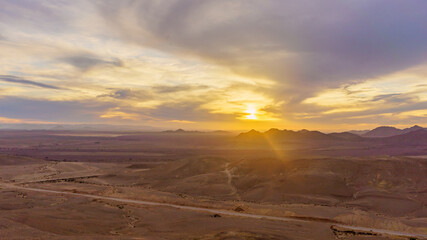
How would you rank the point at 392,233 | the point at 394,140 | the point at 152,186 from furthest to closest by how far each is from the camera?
the point at 394,140, the point at 152,186, the point at 392,233

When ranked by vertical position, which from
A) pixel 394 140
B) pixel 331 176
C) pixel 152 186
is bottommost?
pixel 152 186

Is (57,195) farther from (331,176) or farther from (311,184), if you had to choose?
(331,176)

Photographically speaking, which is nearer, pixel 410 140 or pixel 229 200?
pixel 229 200

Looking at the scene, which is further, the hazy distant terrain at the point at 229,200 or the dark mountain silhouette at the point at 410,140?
the dark mountain silhouette at the point at 410,140

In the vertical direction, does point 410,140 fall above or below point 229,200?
above

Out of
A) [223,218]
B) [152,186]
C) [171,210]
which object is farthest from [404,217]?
[152,186]

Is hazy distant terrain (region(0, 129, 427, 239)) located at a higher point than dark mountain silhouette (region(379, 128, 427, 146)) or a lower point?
lower

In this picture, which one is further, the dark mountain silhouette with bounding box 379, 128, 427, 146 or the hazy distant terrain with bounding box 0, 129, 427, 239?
the dark mountain silhouette with bounding box 379, 128, 427, 146

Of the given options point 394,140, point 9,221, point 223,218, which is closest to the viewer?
point 9,221

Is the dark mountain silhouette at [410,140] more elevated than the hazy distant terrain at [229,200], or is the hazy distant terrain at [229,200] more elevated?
the dark mountain silhouette at [410,140]

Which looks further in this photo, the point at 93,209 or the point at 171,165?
the point at 171,165

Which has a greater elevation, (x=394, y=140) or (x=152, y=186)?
(x=394, y=140)
